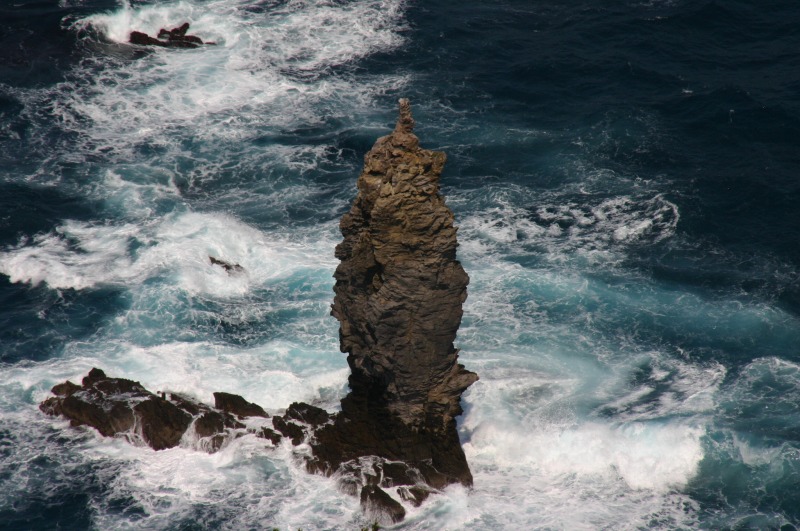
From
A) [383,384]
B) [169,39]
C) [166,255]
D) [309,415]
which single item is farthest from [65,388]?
[169,39]

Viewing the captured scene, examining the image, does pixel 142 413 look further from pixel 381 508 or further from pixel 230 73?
pixel 230 73

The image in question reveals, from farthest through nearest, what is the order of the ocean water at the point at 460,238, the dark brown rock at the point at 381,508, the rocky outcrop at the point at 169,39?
the rocky outcrop at the point at 169,39
the ocean water at the point at 460,238
the dark brown rock at the point at 381,508

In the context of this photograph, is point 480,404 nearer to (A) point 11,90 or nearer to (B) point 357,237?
(B) point 357,237

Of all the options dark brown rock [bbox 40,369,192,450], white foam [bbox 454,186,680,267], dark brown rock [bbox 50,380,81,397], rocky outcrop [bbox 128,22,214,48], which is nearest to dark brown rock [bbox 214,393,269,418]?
dark brown rock [bbox 40,369,192,450]

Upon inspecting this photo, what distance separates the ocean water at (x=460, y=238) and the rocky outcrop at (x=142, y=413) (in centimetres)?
98

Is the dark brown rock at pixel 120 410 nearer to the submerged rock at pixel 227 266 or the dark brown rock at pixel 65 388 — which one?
the dark brown rock at pixel 65 388

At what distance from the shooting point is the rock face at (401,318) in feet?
159

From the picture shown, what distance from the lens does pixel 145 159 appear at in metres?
83.5

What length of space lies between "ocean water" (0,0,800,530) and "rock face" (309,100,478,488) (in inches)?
99.5

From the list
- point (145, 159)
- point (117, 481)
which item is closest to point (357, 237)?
point (117, 481)

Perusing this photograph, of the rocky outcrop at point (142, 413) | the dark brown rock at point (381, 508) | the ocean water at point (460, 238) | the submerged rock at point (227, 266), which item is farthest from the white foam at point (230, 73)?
the dark brown rock at point (381, 508)

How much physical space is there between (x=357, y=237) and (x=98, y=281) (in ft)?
85.7

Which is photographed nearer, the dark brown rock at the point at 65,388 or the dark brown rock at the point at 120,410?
the dark brown rock at the point at 120,410

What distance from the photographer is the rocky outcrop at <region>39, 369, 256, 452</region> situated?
183 ft
